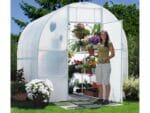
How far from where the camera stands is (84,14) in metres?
5.93

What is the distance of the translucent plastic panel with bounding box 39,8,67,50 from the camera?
5.76 m

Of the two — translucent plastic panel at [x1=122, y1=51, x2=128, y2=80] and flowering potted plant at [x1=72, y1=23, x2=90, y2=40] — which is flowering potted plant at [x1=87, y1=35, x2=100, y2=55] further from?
translucent plastic panel at [x1=122, y1=51, x2=128, y2=80]

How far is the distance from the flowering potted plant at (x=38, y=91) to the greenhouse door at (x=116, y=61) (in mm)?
782

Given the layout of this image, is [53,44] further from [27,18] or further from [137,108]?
[137,108]

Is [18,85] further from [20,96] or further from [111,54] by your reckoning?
[111,54]

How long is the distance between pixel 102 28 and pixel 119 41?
300 millimetres

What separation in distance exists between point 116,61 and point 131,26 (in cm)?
48

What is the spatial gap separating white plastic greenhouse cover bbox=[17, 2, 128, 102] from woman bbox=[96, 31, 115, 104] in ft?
0.24

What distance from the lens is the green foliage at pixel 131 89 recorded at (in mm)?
5617

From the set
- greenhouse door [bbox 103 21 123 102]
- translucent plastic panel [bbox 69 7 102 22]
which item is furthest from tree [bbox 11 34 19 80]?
greenhouse door [bbox 103 21 123 102]

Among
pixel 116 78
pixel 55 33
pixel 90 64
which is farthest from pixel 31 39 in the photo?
pixel 116 78

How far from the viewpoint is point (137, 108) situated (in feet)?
17.3
